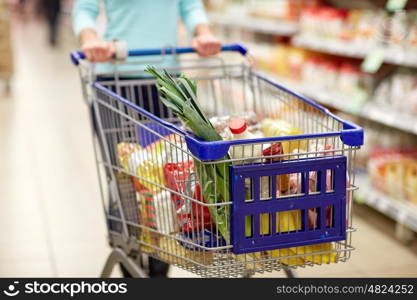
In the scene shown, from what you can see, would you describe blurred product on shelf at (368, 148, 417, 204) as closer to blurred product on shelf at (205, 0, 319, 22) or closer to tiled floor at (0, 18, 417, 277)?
tiled floor at (0, 18, 417, 277)

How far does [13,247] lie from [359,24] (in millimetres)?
2245

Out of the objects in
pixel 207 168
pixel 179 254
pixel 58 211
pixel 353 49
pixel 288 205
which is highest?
pixel 353 49

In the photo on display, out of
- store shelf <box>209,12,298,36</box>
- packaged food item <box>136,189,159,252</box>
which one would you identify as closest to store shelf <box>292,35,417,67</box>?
store shelf <box>209,12,298,36</box>

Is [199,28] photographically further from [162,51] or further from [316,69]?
[316,69]

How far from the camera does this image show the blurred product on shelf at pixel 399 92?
10.9 ft

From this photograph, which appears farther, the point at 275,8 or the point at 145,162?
the point at 275,8

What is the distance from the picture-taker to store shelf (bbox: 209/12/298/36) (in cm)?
464

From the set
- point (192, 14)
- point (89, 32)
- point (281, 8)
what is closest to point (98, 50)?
point (89, 32)

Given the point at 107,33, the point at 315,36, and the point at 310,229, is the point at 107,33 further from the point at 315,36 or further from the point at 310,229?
the point at 315,36

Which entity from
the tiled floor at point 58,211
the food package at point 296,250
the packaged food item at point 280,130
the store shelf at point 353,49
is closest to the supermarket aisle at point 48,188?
the tiled floor at point 58,211

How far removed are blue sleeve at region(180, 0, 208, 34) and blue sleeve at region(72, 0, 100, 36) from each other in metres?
0.33

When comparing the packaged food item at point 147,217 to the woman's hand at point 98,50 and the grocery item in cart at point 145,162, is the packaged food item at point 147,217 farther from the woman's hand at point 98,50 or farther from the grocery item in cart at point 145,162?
the woman's hand at point 98,50

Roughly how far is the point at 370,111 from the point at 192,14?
4.93ft

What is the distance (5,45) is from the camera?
22.1ft
